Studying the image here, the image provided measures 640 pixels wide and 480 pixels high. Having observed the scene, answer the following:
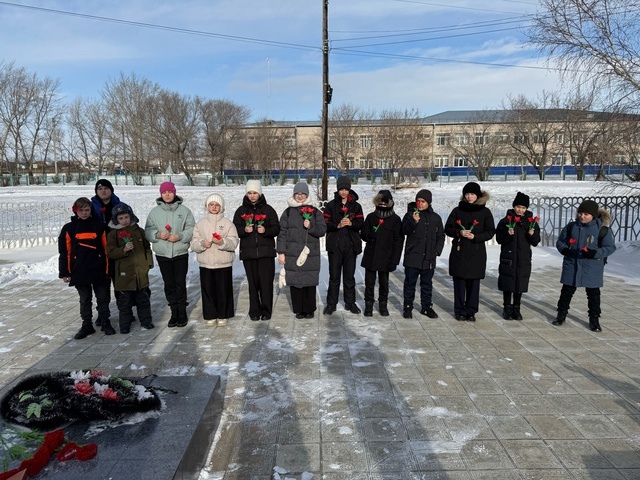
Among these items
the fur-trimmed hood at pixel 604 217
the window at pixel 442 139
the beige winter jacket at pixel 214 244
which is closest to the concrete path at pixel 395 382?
the beige winter jacket at pixel 214 244

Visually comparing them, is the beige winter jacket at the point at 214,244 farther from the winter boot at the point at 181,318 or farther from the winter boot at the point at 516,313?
the winter boot at the point at 516,313

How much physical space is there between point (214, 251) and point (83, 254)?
148 centimetres

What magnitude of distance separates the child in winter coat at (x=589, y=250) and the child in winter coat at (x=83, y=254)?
18.4 feet

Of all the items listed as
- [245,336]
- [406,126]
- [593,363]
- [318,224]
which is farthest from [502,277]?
[406,126]

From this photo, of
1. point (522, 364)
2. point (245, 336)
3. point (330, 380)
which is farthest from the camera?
point (245, 336)

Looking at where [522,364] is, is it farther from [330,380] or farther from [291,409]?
[291,409]

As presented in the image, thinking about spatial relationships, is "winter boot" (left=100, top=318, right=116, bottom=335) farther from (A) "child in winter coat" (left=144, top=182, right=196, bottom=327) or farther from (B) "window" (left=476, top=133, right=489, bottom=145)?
(B) "window" (left=476, top=133, right=489, bottom=145)

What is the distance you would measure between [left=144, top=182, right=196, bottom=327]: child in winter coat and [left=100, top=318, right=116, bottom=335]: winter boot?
80 cm

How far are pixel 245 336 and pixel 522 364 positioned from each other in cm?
304

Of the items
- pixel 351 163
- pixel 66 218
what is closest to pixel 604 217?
pixel 66 218

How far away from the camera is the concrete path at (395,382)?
2.92 metres

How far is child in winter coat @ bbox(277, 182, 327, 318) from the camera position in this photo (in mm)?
5672

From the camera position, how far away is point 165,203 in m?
5.51

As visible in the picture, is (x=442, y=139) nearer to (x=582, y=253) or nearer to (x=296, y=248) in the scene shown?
(x=582, y=253)
